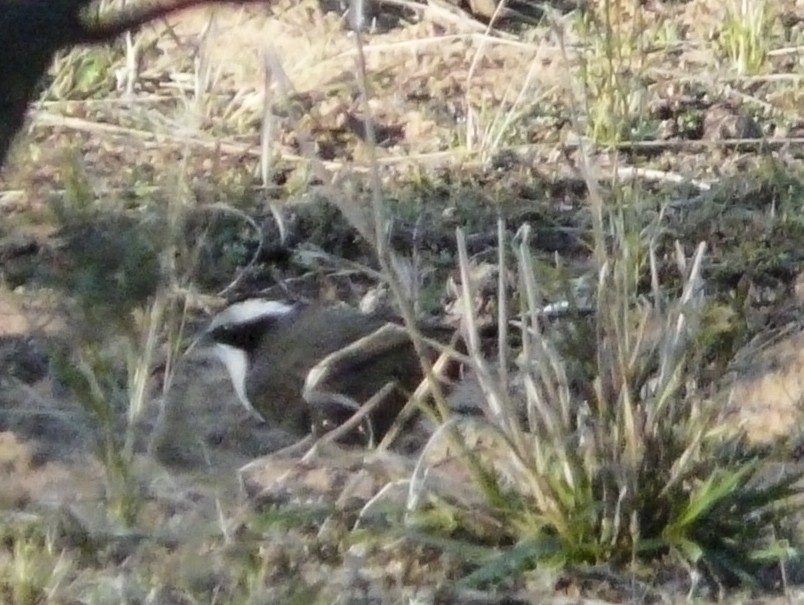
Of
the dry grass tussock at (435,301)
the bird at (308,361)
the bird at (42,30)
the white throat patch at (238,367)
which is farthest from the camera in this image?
the white throat patch at (238,367)

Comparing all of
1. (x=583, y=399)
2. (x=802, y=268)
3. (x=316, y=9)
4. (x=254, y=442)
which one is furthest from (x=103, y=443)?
(x=316, y=9)

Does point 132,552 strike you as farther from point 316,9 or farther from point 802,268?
point 316,9

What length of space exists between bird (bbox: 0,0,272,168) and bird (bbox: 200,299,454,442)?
1391 millimetres

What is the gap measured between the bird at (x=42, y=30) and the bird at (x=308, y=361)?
1.39 m

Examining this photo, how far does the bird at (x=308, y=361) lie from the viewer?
10.3 feet

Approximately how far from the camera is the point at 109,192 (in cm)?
364

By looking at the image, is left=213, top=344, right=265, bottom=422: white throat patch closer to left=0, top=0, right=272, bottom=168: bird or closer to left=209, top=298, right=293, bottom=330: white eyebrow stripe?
left=209, top=298, right=293, bottom=330: white eyebrow stripe

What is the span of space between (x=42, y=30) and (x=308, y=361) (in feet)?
5.72

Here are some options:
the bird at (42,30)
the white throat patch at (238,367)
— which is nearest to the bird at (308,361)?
the white throat patch at (238,367)

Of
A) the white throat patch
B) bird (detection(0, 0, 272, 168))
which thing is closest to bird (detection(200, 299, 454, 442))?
the white throat patch

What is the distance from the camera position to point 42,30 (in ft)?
5.21

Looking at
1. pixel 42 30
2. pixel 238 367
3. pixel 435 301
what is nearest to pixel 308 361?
pixel 238 367

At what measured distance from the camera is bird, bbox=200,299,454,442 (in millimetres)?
3133

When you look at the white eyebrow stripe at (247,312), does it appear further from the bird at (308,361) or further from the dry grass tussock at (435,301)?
the dry grass tussock at (435,301)
